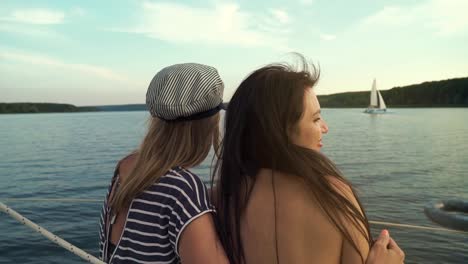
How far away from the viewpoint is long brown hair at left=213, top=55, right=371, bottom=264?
1.20 meters

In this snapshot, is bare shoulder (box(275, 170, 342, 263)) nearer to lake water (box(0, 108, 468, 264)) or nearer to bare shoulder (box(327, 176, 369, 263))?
bare shoulder (box(327, 176, 369, 263))

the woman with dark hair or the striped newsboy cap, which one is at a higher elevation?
the striped newsboy cap

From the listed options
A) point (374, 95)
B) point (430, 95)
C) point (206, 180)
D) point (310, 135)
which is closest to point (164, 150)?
point (310, 135)

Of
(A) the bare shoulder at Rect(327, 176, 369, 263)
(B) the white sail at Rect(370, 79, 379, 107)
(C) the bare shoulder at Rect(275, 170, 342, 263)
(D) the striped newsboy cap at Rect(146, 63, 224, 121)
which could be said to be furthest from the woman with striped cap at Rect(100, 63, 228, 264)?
(B) the white sail at Rect(370, 79, 379, 107)

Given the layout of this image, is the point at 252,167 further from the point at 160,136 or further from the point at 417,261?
the point at 417,261

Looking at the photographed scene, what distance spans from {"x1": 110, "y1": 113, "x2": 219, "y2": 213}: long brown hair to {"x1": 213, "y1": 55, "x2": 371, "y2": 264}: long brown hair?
0.07 metres

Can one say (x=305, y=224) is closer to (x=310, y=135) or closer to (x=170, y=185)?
A: (x=310, y=135)

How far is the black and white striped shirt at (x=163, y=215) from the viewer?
3.99 ft

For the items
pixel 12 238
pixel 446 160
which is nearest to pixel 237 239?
pixel 12 238

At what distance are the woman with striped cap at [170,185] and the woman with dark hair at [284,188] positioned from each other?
0.31ft

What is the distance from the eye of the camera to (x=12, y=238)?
909 centimetres

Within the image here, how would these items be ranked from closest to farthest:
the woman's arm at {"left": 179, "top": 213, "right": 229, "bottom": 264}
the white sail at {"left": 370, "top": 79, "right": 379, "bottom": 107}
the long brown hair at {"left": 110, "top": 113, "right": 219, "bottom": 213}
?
the woman's arm at {"left": 179, "top": 213, "right": 229, "bottom": 264} < the long brown hair at {"left": 110, "top": 113, "right": 219, "bottom": 213} < the white sail at {"left": 370, "top": 79, "right": 379, "bottom": 107}

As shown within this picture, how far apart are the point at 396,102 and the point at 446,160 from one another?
374 feet

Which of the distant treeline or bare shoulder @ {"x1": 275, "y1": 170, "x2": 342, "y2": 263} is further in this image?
the distant treeline
